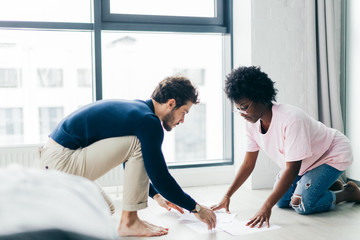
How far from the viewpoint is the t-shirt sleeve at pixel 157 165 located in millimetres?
1860

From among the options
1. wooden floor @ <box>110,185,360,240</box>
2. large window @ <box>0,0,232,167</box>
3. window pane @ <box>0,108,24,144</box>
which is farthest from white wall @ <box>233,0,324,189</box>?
window pane @ <box>0,108,24,144</box>

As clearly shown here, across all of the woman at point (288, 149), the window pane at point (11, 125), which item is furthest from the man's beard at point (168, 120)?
the window pane at point (11, 125)

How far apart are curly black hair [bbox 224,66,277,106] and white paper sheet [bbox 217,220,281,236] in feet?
2.10

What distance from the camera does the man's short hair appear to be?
2.06 m

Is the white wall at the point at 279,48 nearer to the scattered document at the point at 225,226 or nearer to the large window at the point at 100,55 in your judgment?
the large window at the point at 100,55

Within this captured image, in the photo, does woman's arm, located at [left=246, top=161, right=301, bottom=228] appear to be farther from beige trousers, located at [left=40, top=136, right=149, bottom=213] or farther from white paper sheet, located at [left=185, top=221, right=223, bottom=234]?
beige trousers, located at [left=40, top=136, right=149, bottom=213]

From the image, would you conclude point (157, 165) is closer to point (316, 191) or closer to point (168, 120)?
point (168, 120)

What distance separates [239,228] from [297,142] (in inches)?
20.4

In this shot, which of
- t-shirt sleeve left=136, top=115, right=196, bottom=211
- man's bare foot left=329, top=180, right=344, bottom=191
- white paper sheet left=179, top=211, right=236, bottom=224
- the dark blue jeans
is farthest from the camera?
man's bare foot left=329, top=180, right=344, bottom=191

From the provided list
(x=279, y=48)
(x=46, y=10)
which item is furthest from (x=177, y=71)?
(x=46, y=10)

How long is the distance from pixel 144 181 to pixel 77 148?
36 cm

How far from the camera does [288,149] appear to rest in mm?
2088

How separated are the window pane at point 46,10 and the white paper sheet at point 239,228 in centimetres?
184

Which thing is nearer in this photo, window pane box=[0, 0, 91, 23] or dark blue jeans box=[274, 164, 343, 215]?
dark blue jeans box=[274, 164, 343, 215]
